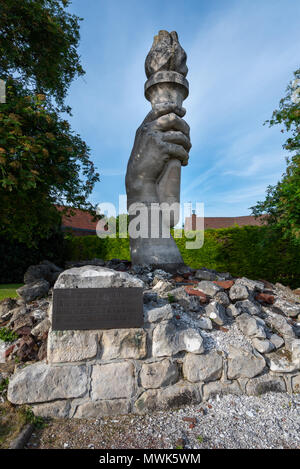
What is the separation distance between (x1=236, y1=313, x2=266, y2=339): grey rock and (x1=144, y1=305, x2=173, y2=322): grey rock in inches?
31.9

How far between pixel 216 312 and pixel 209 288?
1.28ft

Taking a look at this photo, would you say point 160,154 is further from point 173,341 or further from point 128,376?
point 128,376

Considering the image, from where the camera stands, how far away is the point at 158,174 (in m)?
4.35

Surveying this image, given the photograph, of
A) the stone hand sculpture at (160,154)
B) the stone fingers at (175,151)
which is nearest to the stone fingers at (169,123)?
the stone hand sculpture at (160,154)

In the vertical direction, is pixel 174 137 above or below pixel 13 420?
above

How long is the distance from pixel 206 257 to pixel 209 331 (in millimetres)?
6526

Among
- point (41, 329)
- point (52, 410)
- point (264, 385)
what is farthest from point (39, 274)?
point (264, 385)

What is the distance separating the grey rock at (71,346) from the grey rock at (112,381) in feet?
0.52

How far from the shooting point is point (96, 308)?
2285mm

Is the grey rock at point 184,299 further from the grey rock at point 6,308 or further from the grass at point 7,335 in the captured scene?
the grey rock at point 6,308

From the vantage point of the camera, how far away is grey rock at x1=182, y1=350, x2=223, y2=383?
2312 mm

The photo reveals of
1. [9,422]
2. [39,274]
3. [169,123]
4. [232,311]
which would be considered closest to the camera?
[9,422]

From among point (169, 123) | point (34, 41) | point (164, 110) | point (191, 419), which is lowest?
point (191, 419)

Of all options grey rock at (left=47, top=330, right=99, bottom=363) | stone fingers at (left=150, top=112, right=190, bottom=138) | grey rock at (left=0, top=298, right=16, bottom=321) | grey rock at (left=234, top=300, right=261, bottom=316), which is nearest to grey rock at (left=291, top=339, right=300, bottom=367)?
grey rock at (left=234, top=300, right=261, bottom=316)
